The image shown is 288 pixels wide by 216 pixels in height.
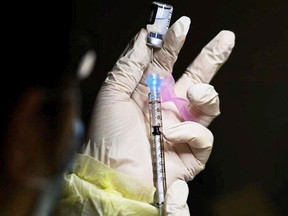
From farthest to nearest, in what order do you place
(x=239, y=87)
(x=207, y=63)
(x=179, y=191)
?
(x=239, y=87), (x=207, y=63), (x=179, y=191)

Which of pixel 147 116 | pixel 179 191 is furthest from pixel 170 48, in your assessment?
pixel 179 191

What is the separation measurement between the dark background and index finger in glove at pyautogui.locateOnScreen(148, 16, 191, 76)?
0.30 ft

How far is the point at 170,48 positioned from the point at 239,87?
0.25m

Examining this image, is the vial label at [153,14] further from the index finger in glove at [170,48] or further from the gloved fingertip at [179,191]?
the gloved fingertip at [179,191]

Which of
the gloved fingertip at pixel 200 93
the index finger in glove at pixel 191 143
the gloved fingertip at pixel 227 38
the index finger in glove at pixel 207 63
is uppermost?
the gloved fingertip at pixel 227 38

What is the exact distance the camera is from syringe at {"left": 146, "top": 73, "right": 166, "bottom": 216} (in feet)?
3.66

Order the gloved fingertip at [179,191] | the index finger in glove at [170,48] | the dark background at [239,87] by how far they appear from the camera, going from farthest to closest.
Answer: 1. the dark background at [239,87]
2. the index finger in glove at [170,48]
3. the gloved fingertip at [179,191]

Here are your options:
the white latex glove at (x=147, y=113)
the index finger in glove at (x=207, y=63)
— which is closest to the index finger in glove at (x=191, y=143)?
the white latex glove at (x=147, y=113)

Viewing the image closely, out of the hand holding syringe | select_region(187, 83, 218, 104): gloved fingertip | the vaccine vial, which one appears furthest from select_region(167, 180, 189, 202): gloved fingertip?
the vaccine vial

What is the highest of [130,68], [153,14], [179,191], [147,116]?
[153,14]

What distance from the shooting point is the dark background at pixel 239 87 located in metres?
1.31

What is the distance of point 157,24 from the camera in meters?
1.20

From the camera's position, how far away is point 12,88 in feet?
2.37

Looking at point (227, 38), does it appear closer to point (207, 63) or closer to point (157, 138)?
point (207, 63)
